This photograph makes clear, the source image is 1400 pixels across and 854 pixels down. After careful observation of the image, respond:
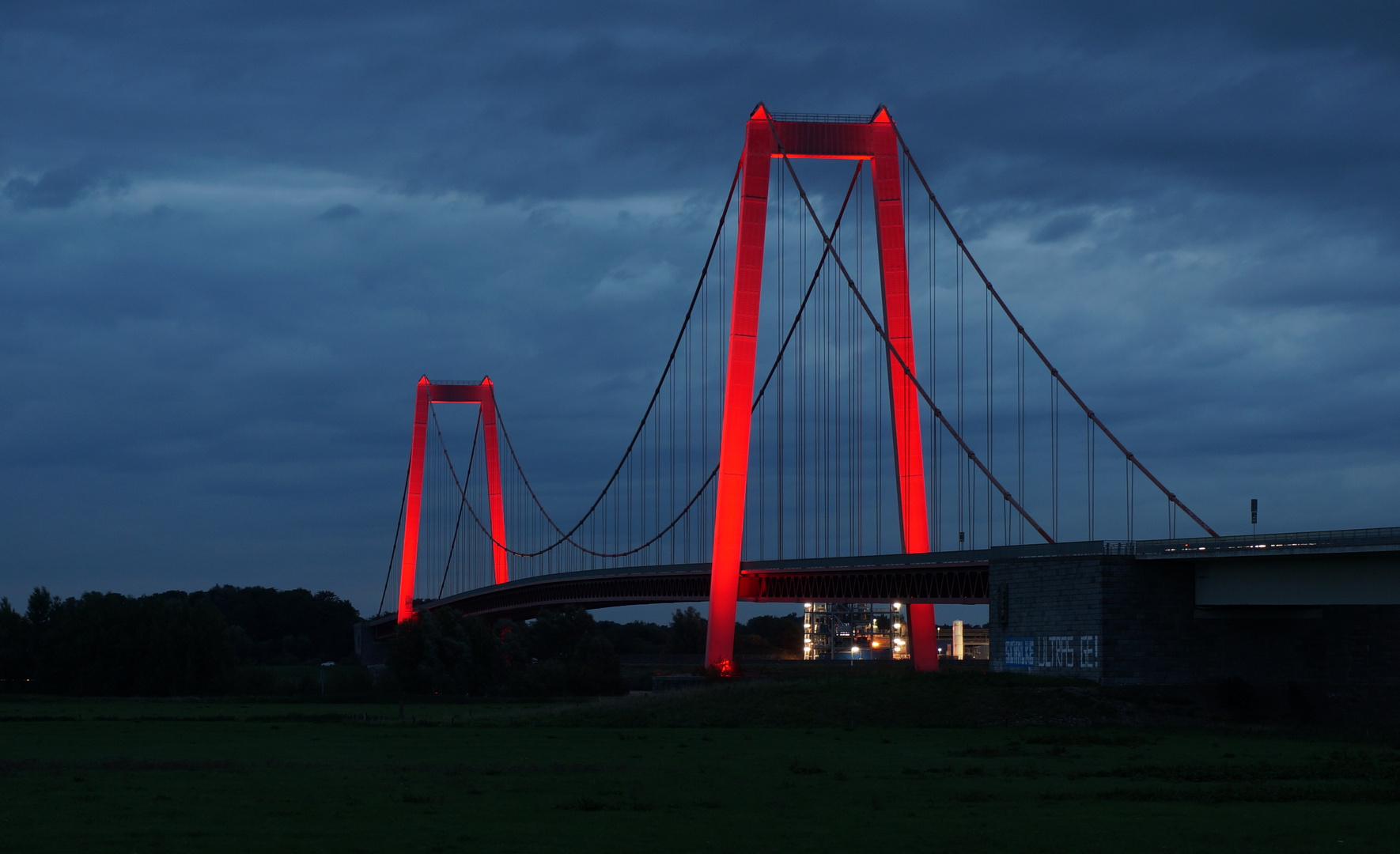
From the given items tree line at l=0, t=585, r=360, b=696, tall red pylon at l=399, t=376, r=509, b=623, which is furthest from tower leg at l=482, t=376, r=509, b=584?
tree line at l=0, t=585, r=360, b=696

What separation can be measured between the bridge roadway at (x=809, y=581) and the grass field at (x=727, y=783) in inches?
411

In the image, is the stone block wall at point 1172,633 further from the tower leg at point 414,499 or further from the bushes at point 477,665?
the tower leg at point 414,499

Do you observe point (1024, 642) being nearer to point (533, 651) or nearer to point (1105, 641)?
point (1105, 641)

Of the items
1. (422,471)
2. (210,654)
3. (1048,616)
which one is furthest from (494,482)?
(1048,616)

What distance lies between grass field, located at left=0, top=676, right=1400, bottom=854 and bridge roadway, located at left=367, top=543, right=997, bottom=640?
411 inches

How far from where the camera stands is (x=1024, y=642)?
54594 millimetres

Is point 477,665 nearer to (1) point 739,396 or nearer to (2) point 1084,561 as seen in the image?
(1) point 739,396

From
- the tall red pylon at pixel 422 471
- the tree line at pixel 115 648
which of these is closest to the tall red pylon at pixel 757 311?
the tree line at pixel 115 648

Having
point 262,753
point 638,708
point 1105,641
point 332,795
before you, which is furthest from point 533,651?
point 332,795

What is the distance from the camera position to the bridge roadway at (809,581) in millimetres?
61250

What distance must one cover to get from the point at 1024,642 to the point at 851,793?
95.1 ft

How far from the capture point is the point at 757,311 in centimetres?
7094

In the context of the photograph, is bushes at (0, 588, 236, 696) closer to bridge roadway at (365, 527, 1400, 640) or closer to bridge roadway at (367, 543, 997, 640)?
bridge roadway at (367, 543, 997, 640)

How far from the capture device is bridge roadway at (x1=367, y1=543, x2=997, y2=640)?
61250mm
